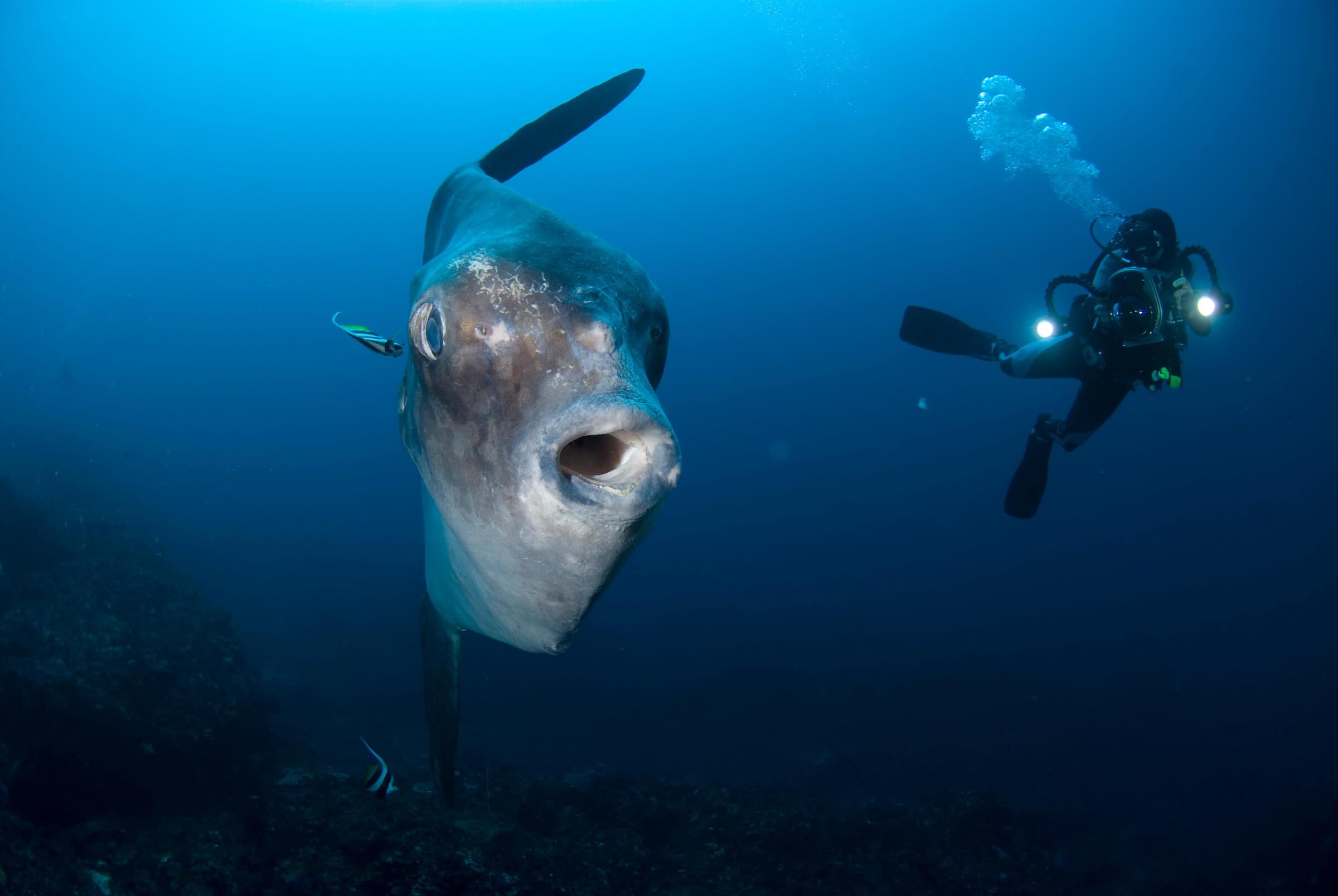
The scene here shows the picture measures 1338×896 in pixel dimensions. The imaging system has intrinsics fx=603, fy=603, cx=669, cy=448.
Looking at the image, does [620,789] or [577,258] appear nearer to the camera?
[577,258]

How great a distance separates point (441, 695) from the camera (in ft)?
11.9

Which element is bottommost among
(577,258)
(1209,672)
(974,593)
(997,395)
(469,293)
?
(469,293)

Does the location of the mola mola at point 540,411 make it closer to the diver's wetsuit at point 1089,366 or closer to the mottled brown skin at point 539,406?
the mottled brown skin at point 539,406

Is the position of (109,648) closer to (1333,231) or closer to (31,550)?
(31,550)

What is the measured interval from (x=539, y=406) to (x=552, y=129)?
335 centimetres

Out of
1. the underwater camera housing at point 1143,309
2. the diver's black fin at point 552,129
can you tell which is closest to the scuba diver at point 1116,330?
the underwater camera housing at point 1143,309

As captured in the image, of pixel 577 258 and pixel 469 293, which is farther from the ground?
pixel 577 258

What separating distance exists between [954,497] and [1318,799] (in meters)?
38.6

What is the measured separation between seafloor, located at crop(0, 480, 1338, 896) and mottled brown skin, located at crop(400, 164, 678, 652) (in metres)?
4.42

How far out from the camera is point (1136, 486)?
54.7 meters

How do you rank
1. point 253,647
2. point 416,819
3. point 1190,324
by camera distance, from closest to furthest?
point 416,819
point 1190,324
point 253,647

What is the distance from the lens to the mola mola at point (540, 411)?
126 cm

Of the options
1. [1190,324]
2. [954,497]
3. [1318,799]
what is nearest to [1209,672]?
[1318,799]

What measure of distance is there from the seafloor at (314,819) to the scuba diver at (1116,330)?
5.49 meters
